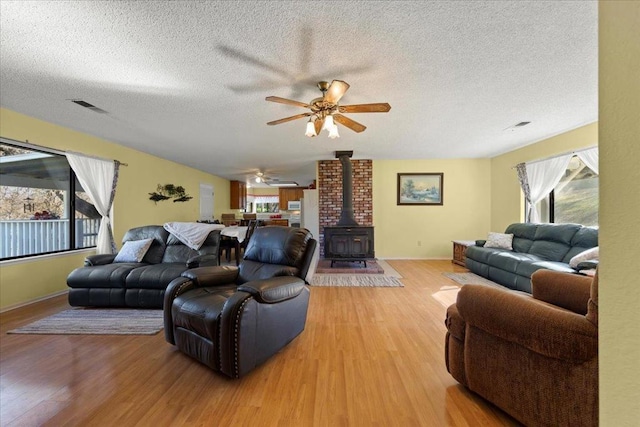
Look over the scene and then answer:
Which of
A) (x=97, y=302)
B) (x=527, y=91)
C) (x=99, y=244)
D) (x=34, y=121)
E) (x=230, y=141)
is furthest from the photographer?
(x=230, y=141)

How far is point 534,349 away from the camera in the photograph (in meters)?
1.18

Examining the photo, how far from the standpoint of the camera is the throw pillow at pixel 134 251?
3245 millimetres

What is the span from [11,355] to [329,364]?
2534 mm

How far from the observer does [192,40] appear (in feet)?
5.78

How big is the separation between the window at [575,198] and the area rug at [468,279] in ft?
5.44

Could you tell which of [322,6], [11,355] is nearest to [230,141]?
[322,6]

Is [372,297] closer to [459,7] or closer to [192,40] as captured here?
[459,7]

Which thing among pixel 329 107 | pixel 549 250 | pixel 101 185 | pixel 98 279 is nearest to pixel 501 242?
pixel 549 250

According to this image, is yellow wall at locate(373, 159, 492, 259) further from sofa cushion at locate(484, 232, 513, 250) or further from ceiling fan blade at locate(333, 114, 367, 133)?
ceiling fan blade at locate(333, 114, 367, 133)

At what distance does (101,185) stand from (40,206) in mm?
737

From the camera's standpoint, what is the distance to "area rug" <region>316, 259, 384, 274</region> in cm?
468

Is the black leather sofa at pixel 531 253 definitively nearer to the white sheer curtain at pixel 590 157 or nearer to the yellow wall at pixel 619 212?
the white sheer curtain at pixel 590 157

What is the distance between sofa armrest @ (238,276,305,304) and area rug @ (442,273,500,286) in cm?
300

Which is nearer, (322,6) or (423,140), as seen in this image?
(322,6)
